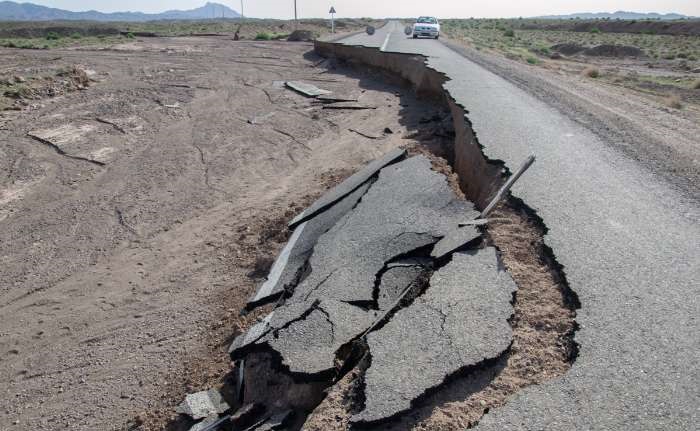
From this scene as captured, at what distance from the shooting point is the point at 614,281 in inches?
148

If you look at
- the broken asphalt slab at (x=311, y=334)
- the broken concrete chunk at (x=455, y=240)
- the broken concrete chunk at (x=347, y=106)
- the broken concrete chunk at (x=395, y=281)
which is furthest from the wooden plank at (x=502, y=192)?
the broken concrete chunk at (x=347, y=106)

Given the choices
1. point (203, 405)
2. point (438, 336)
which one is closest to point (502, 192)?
point (438, 336)

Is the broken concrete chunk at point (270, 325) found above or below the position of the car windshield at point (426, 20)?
below

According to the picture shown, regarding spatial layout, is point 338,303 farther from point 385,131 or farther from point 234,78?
point 234,78

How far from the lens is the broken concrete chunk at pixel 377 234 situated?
4.48 meters

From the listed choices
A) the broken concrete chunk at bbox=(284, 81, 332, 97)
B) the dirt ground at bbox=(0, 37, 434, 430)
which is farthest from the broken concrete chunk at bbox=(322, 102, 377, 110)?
the broken concrete chunk at bbox=(284, 81, 332, 97)

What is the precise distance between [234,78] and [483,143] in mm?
13981

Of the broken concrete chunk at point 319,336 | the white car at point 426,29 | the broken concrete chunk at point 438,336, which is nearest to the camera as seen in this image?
the broken concrete chunk at point 438,336

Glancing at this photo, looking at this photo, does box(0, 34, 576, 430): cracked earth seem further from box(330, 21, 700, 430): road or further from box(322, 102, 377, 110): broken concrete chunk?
box(322, 102, 377, 110): broken concrete chunk

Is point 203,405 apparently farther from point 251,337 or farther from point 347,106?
point 347,106

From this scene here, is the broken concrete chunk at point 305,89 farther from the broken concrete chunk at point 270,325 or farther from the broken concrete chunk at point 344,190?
the broken concrete chunk at point 270,325

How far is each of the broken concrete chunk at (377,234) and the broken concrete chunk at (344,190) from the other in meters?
0.59

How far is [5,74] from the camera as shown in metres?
17.0

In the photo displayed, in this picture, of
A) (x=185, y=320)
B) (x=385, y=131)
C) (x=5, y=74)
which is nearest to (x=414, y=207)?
(x=185, y=320)
